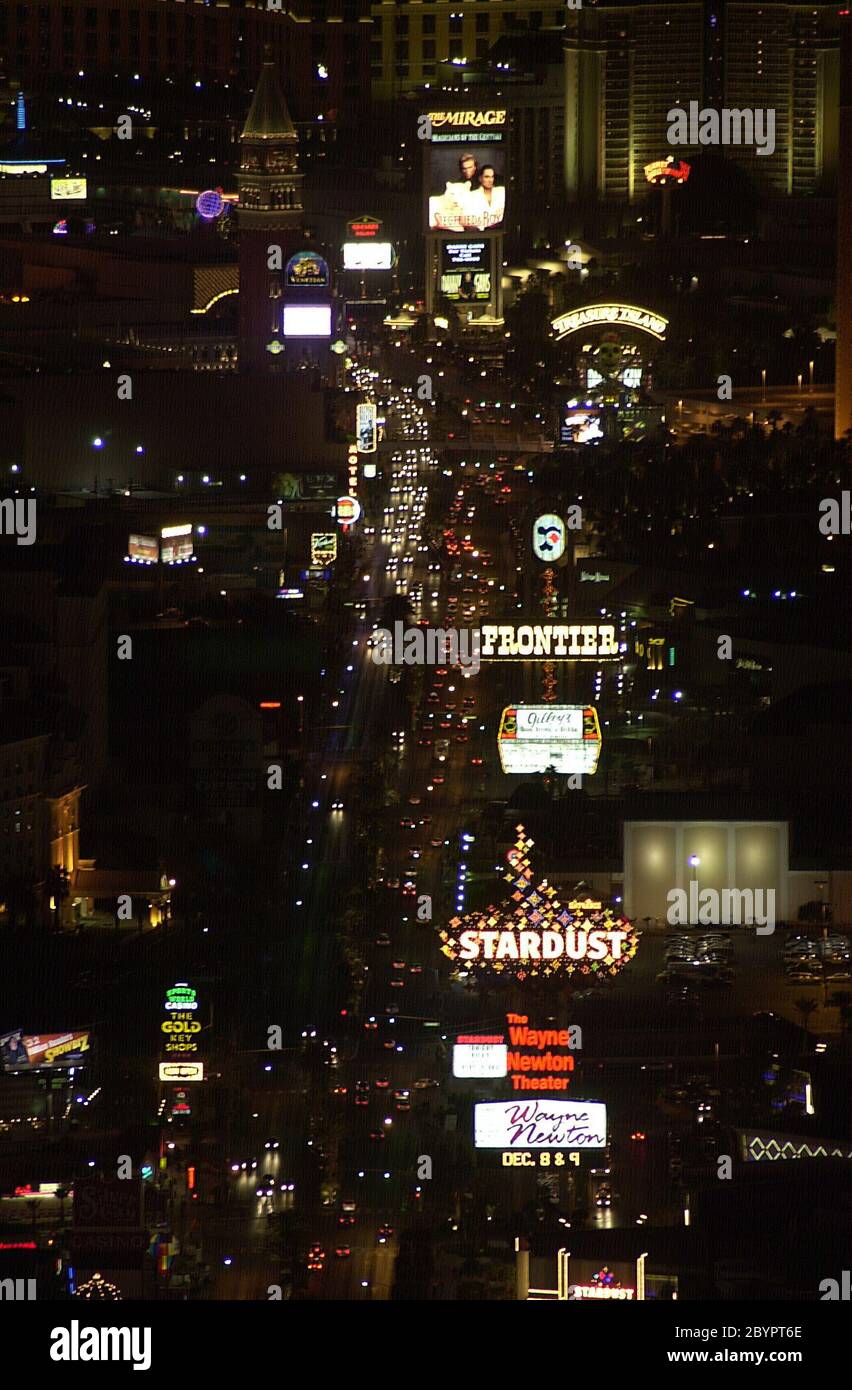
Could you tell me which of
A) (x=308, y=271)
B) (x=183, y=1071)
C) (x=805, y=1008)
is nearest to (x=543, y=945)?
(x=805, y=1008)

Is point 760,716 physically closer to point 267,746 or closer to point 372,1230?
point 267,746

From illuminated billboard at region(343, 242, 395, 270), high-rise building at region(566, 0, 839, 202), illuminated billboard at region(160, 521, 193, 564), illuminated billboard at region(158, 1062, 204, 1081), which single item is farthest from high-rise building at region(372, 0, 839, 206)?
illuminated billboard at region(158, 1062, 204, 1081)

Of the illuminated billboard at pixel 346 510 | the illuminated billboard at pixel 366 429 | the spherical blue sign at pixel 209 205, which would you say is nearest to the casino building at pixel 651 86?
the spherical blue sign at pixel 209 205

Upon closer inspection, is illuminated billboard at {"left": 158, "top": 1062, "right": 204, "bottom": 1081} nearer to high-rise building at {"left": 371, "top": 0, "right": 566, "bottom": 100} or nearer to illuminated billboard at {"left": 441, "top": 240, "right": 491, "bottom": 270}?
illuminated billboard at {"left": 441, "top": 240, "right": 491, "bottom": 270}

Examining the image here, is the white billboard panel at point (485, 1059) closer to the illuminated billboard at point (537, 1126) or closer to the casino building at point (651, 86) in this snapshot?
the illuminated billboard at point (537, 1126)

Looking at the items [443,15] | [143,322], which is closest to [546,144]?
[443,15]

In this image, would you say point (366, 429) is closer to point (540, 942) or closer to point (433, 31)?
point (540, 942)
